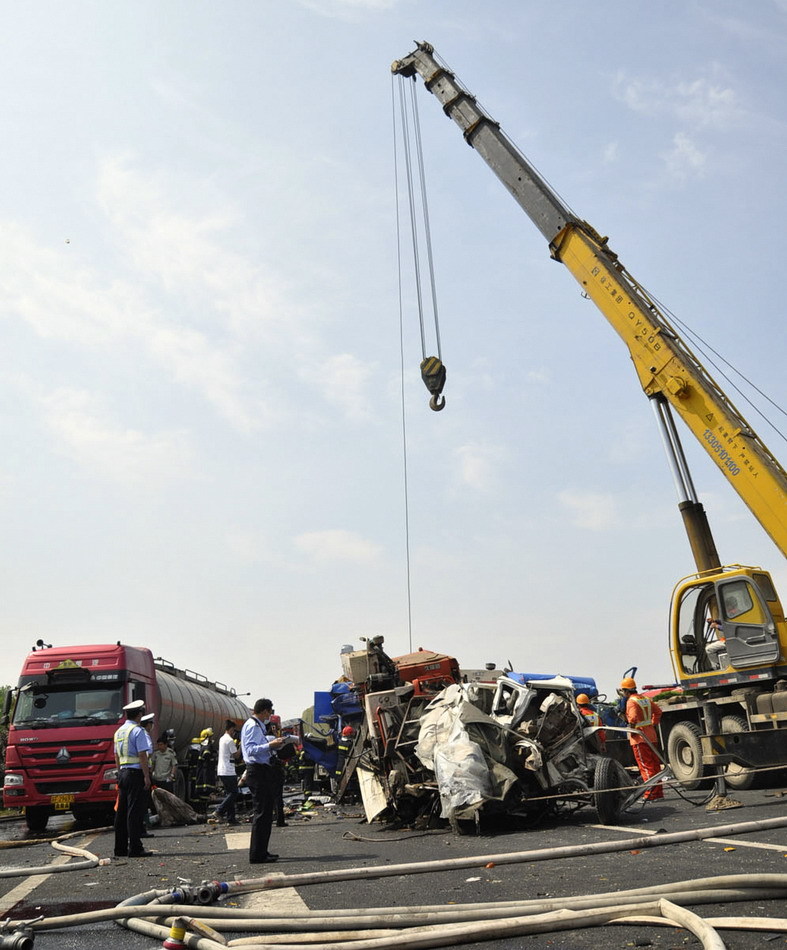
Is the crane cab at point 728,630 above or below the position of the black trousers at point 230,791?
above

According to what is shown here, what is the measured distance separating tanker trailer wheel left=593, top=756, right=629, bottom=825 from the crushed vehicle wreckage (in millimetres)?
11

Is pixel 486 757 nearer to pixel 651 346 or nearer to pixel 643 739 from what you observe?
pixel 643 739

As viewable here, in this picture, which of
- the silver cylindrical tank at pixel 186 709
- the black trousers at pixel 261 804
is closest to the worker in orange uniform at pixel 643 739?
the black trousers at pixel 261 804

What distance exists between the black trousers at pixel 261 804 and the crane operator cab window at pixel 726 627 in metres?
7.04

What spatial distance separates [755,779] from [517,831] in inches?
197

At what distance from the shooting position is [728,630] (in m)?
12.8

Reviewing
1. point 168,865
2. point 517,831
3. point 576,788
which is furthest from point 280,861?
point 576,788

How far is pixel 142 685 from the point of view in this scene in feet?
54.9

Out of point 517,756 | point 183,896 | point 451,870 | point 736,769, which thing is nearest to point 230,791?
point 517,756

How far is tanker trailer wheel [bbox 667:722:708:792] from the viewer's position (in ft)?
43.5

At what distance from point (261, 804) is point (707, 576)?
25.5ft

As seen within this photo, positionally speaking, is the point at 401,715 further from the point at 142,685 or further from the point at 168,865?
the point at 142,685

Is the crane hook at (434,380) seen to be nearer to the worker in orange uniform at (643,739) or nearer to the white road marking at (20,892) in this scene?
the worker in orange uniform at (643,739)

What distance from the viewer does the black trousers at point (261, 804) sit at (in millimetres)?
8484
